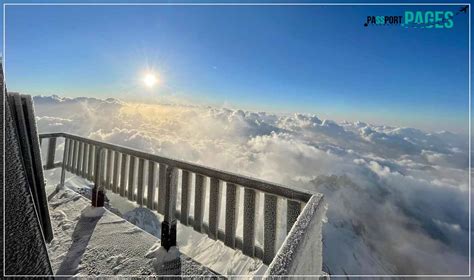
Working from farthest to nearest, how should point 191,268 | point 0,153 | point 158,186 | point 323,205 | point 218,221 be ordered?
1. point 158,186
2. point 218,221
3. point 191,268
4. point 323,205
5. point 0,153

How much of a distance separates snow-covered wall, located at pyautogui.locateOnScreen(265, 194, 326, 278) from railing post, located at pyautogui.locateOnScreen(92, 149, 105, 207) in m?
3.27

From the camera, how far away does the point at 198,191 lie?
8.49 feet

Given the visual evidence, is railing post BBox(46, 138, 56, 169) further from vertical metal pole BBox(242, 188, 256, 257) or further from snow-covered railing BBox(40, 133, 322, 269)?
vertical metal pole BBox(242, 188, 256, 257)

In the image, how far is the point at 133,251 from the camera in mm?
2627

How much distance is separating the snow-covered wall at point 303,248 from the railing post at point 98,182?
3266 mm

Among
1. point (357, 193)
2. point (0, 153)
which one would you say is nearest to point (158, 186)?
point (0, 153)

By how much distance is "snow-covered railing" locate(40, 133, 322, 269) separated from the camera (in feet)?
7.02

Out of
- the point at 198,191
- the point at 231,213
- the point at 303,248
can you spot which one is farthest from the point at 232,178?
the point at 303,248

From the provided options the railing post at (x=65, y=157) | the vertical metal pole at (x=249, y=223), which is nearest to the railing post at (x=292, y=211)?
the vertical metal pole at (x=249, y=223)

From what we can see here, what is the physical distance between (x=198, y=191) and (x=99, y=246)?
1.25 metres

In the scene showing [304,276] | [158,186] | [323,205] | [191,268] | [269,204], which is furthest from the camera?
[158,186]

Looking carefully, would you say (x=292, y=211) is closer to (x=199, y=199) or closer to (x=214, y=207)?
(x=214, y=207)

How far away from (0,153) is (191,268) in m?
2.14

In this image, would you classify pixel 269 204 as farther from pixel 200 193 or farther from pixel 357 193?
pixel 357 193
